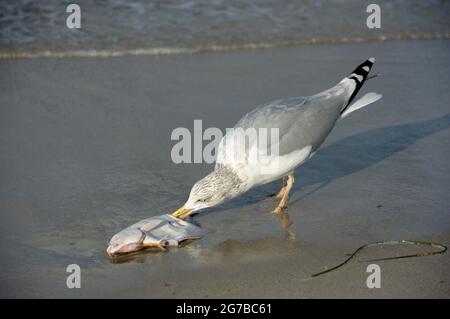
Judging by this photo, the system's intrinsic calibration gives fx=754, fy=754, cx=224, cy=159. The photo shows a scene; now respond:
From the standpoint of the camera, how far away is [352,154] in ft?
21.4

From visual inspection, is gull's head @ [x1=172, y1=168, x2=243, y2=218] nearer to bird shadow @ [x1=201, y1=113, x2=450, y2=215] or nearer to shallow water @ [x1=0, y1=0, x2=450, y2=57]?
bird shadow @ [x1=201, y1=113, x2=450, y2=215]

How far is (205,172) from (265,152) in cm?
87

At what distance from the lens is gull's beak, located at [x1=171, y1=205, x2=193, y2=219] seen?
516 cm

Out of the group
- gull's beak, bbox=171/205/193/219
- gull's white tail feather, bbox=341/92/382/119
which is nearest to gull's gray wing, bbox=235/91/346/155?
gull's white tail feather, bbox=341/92/382/119

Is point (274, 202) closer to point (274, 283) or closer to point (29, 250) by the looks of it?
point (274, 283)

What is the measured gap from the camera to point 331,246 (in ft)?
16.3

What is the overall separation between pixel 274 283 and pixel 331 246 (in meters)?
0.66

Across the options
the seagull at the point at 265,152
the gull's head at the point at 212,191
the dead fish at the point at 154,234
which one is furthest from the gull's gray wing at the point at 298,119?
the dead fish at the point at 154,234

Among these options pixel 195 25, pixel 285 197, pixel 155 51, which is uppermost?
pixel 195 25

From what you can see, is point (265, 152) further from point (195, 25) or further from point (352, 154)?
point (195, 25)

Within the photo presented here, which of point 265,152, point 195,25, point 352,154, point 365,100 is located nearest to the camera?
point 265,152

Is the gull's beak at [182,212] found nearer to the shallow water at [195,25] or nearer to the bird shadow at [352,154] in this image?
the bird shadow at [352,154]

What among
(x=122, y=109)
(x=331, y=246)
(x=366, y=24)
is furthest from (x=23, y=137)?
(x=366, y=24)

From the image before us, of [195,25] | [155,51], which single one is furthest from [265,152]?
[195,25]
